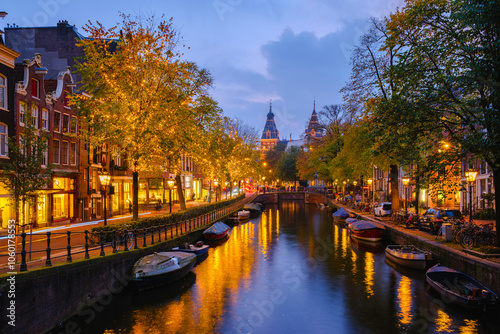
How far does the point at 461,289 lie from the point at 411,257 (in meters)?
7.11

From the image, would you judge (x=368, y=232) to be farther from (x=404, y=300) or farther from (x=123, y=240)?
(x=123, y=240)

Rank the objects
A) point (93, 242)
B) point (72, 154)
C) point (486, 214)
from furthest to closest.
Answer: point (72, 154), point (486, 214), point (93, 242)

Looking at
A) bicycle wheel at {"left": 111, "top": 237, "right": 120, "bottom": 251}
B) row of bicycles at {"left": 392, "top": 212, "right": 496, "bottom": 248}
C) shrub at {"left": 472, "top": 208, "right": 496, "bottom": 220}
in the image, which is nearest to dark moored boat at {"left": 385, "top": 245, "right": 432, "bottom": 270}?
row of bicycles at {"left": 392, "top": 212, "right": 496, "bottom": 248}

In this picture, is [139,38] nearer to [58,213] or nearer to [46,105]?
[46,105]

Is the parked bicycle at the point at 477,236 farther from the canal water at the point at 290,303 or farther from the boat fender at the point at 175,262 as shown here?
the boat fender at the point at 175,262

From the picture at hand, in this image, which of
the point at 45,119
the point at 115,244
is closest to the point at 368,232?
the point at 115,244

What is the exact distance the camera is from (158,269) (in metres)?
19.6

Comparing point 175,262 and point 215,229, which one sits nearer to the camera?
point 175,262

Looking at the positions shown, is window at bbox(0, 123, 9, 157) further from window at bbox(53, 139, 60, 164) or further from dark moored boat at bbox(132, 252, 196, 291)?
dark moored boat at bbox(132, 252, 196, 291)

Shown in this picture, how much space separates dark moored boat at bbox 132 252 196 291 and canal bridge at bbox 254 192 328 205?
243 feet

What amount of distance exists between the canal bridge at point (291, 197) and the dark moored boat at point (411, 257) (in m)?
68.1

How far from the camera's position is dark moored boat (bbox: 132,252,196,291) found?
18.8 metres

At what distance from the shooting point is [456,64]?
20.3m

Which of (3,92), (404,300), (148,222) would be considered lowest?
(404,300)
